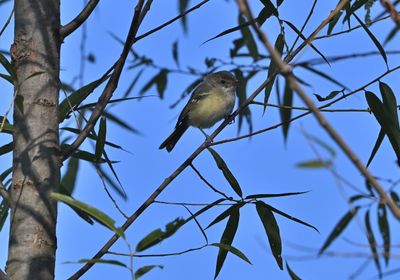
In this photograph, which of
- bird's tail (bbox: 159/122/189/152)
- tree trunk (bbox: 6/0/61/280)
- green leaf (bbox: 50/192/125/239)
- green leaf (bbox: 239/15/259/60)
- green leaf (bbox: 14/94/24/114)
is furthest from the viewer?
bird's tail (bbox: 159/122/189/152)

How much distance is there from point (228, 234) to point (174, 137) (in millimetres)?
3040

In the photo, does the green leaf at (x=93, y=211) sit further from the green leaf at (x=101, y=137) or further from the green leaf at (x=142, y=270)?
the green leaf at (x=101, y=137)

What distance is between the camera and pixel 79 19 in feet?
6.78

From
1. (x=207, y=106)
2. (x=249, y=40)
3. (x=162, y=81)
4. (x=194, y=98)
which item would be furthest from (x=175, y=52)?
(x=249, y=40)

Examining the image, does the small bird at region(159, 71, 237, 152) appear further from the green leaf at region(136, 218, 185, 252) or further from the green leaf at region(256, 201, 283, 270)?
the green leaf at region(136, 218, 185, 252)

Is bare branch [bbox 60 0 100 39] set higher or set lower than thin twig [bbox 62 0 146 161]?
higher

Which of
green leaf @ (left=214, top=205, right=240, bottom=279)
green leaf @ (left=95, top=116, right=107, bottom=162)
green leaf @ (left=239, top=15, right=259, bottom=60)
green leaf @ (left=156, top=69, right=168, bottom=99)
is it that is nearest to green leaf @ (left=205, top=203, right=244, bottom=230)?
green leaf @ (left=214, top=205, right=240, bottom=279)

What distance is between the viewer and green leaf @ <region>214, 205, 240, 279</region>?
2.33m

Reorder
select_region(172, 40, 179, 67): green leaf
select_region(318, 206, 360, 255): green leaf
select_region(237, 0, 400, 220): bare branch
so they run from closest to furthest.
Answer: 1. select_region(237, 0, 400, 220): bare branch
2. select_region(318, 206, 360, 255): green leaf
3. select_region(172, 40, 179, 67): green leaf

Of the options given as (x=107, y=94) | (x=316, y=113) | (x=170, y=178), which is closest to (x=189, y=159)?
(x=170, y=178)

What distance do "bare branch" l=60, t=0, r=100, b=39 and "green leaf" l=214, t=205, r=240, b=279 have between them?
0.76 m

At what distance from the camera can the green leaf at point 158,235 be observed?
157cm

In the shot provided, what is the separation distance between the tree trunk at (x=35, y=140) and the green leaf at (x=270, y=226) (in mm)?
701

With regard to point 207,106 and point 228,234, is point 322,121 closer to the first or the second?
point 228,234
